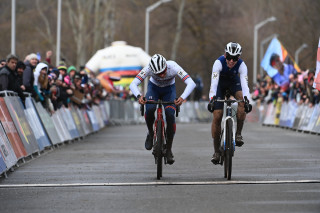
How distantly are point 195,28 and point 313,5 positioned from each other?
48.2 ft

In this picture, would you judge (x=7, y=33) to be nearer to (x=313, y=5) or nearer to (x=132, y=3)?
(x=132, y=3)

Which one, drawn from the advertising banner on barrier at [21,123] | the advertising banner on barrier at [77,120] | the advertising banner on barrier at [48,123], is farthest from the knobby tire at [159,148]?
the advertising banner on barrier at [77,120]

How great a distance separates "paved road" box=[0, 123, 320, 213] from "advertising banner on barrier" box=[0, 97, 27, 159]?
345 mm

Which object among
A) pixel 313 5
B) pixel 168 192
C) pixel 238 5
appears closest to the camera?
pixel 168 192

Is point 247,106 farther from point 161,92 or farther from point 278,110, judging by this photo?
point 278,110

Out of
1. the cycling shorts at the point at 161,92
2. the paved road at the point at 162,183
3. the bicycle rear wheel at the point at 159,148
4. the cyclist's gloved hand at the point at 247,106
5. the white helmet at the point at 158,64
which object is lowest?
the paved road at the point at 162,183

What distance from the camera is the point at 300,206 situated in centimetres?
947

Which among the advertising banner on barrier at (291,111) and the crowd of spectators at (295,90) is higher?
the crowd of spectators at (295,90)

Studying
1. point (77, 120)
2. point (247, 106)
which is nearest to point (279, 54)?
point (77, 120)

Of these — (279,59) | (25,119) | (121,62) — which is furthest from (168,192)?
(121,62)

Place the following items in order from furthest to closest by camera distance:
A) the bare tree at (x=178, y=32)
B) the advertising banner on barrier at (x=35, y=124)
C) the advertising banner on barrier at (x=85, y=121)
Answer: the bare tree at (x=178, y=32) < the advertising banner on barrier at (x=85, y=121) < the advertising banner on barrier at (x=35, y=124)

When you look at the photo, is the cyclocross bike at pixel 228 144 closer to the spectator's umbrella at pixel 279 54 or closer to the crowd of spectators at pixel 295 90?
the crowd of spectators at pixel 295 90

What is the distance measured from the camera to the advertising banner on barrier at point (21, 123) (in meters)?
15.6

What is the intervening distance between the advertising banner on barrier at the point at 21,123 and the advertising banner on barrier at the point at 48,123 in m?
1.41
